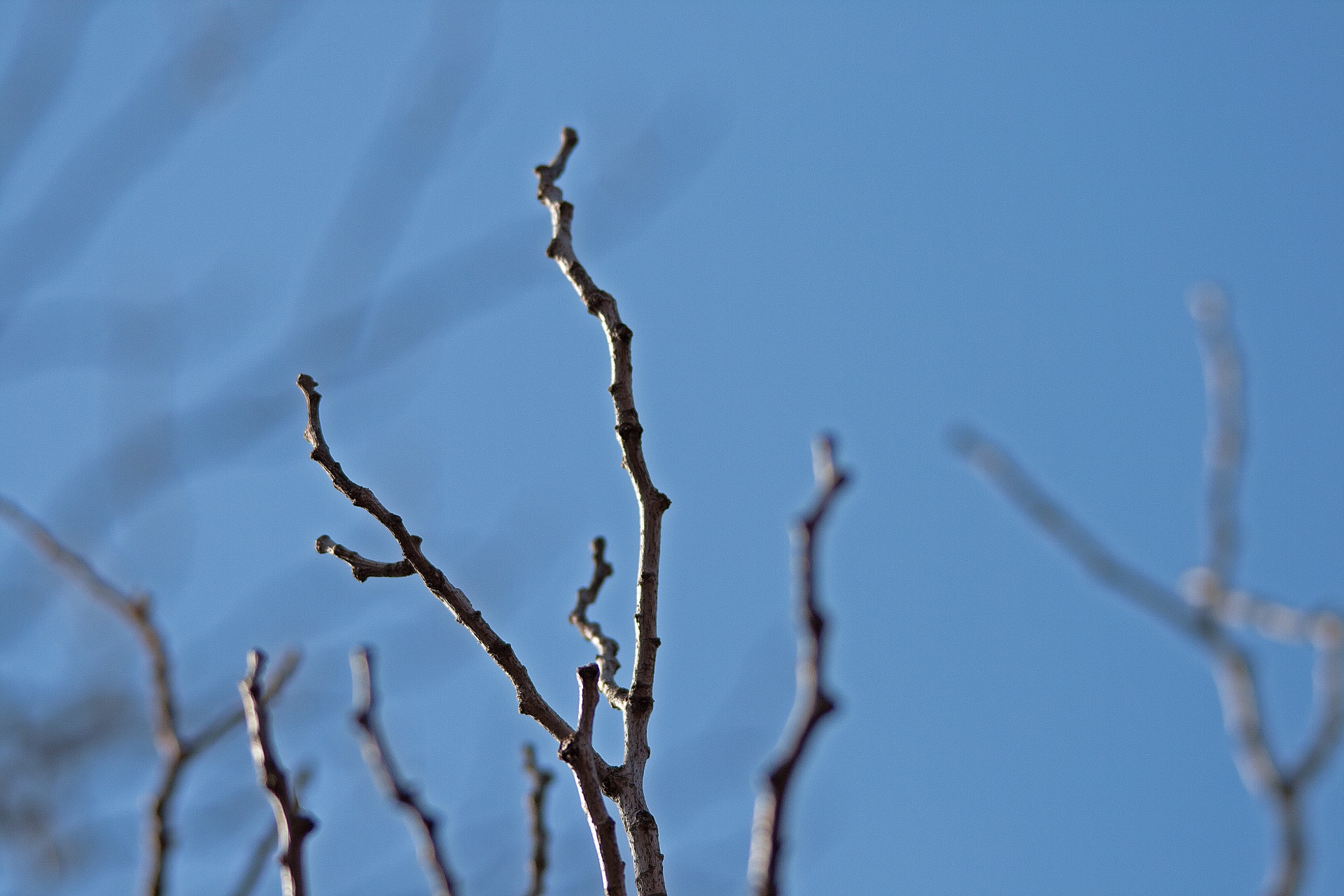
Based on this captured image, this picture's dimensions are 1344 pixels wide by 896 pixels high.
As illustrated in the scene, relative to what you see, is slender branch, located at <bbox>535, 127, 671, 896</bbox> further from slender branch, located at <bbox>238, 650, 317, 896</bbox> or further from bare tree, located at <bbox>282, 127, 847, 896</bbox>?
slender branch, located at <bbox>238, 650, 317, 896</bbox>

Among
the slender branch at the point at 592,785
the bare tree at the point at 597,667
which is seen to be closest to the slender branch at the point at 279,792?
the bare tree at the point at 597,667

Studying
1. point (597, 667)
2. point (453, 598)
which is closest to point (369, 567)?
point (453, 598)

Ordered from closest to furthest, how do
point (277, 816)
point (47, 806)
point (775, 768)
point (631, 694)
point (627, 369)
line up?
point (775, 768) < point (277, 816) < point (631, 694) < point (627, 369) < point (47, 806)

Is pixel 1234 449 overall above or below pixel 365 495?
below

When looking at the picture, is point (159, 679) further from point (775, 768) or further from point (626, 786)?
point (775, 768)

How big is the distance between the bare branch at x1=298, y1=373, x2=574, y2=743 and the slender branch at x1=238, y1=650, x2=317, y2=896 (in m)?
0.22

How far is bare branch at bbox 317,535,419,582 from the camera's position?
4.77 feet

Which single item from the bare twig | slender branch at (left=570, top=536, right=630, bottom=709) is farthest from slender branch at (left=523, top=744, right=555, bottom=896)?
the bare twig

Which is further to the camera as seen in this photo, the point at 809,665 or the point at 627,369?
the point at 627,369

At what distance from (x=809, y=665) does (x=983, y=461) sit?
1023 mm

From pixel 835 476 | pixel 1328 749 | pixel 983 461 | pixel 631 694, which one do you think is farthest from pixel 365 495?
pixel 1328 749

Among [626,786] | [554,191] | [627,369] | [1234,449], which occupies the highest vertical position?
[554,191]

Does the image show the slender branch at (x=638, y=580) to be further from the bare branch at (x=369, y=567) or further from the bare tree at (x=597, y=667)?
the bare branch at (x=369, y=567)

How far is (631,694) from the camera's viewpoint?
4.57 feet
